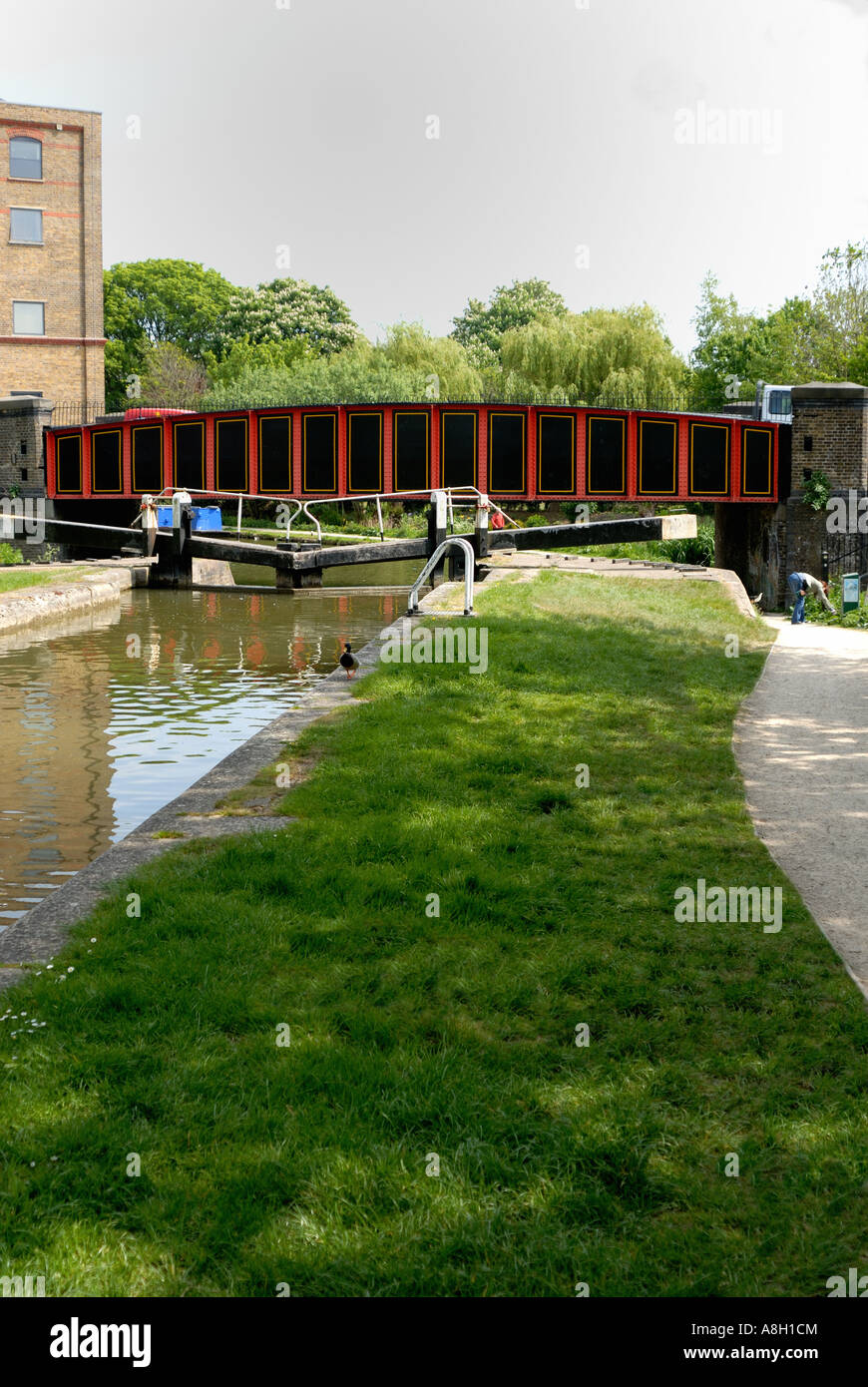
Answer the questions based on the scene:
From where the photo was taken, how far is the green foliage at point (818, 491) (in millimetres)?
30250

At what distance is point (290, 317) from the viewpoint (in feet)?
235

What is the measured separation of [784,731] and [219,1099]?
7.80 meters

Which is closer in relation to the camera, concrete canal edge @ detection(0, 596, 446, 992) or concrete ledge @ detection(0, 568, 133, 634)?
concrete canal edge @ detection(0, 596, 446, 992)

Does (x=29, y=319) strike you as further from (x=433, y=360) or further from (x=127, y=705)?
(x=127, y=705)

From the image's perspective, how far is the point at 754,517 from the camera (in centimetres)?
3275

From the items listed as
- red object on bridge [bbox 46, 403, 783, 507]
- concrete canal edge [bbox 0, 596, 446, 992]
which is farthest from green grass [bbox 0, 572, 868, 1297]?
red object on bridge [bbox 46, 403, 783, 507]

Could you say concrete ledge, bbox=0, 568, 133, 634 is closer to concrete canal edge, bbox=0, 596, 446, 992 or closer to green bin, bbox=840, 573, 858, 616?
concrete canal edge, bbox=0, 596, 446, 992

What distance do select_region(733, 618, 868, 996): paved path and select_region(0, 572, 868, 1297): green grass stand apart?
25 cm

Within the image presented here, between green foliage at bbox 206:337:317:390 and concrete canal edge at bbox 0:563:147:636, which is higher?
green foliage at bbox 206:337:317:390

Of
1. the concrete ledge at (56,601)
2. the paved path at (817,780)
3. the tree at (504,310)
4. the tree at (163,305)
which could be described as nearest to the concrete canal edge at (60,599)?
the concrete ledge at (56,601)

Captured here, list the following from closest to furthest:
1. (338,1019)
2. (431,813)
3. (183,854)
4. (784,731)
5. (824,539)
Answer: (338,1019) < (183,854) < (431,813) < (784,731) < (824,539)

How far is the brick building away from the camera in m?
45.1
